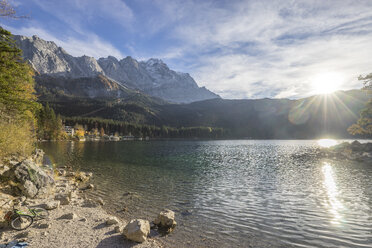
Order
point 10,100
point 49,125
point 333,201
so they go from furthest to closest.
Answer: point 49,125 < point 333,201 < point 10,100

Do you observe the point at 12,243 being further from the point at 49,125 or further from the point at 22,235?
the point at 49,125

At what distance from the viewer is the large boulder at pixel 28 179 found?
19078 millimetres

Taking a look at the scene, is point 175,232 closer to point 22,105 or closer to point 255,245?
point 255,245

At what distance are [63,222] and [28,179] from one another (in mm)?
8649

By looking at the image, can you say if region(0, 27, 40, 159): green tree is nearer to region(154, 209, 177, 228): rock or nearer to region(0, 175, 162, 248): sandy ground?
region(0, 175, 162, 248): sandy ground

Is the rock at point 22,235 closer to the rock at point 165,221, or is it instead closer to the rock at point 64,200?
the rock at point 64,200

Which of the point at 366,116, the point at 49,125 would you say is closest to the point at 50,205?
the point at 366,116

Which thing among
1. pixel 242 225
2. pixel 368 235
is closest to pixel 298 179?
pixel 368 235

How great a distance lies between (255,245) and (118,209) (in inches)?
516

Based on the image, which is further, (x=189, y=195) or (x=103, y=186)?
(x=103, y=186)

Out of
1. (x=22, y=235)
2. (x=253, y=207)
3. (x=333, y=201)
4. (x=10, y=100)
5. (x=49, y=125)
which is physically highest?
(x=10, y=100)

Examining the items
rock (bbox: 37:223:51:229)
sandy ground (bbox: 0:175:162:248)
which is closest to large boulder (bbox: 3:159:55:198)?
sandy ground (bbox: 0:175:162:248)

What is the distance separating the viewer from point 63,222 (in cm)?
1454

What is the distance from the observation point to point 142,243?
12.6 m
